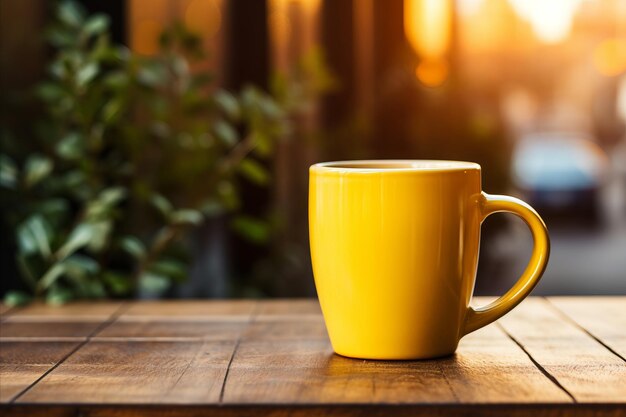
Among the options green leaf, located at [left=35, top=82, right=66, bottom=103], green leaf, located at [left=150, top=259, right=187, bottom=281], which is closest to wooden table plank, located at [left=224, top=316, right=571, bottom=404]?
green leaf, located at [left=150, top=259, right=187, bottom=281]

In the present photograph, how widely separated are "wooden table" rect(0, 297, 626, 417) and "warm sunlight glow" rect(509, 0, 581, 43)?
134 cm

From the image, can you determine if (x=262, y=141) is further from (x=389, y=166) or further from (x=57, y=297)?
(x=389, y=166)

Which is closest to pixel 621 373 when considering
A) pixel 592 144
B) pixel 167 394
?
pixel 167 394

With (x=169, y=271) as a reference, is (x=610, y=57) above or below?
above

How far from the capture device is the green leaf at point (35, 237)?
3.21 ft

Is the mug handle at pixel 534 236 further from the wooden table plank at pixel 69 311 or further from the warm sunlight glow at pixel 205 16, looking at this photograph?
the warm sunlight glow at pixel 205 16

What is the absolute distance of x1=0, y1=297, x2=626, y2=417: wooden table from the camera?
0.52 m

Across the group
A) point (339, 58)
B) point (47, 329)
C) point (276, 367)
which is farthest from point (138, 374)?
point (339, 58)

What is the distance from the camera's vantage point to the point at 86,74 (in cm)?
113

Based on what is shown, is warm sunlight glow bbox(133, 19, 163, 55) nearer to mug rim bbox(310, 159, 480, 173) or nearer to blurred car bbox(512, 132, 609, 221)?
blurred car bbox(512, 132, 609, 221)

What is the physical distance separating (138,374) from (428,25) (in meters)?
1.60

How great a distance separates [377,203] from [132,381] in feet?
0.69

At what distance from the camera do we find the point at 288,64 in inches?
78.9

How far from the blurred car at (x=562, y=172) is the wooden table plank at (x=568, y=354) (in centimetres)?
127
